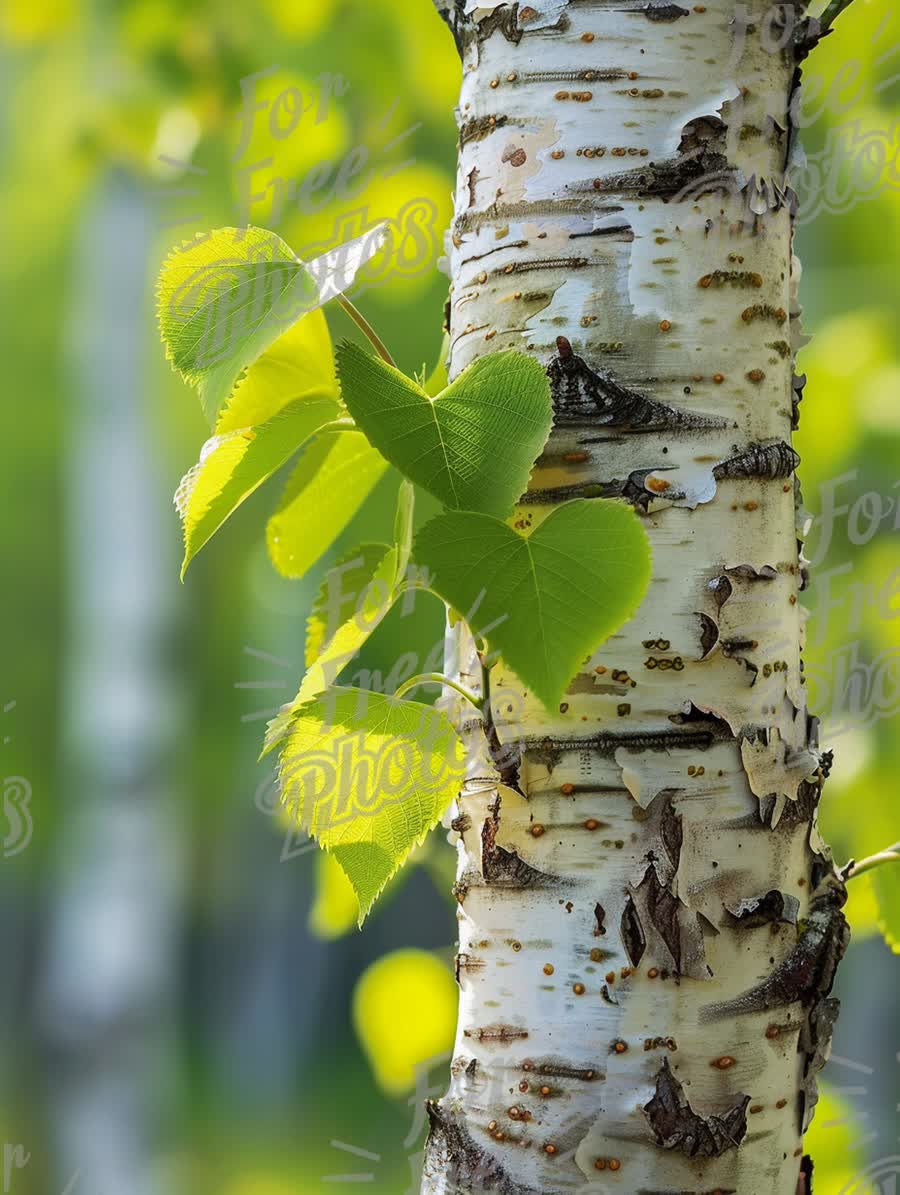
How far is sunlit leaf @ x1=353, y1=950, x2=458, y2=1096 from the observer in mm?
666

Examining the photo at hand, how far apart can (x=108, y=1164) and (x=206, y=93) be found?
87.5 inches

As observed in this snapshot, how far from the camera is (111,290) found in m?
2.39

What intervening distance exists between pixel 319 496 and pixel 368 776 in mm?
117

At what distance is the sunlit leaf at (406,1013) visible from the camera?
666mm

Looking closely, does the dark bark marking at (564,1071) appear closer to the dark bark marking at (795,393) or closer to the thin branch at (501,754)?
the thin branch at (501,754)

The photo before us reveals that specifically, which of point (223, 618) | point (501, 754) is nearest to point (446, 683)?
point (501, 754)

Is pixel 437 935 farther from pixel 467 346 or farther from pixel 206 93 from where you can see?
pixel 467 346

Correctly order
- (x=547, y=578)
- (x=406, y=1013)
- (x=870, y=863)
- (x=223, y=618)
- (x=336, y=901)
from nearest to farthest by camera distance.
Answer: (x=547, y=578) → (x=870, y=863) → (x=336, y=901) → (x=406, y=1013) → (x=223, y=618)

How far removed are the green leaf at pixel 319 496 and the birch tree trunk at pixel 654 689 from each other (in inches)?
2.2

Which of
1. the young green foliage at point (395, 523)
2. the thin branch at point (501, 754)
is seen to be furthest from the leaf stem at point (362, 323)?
the thin branch at point (501, 754)

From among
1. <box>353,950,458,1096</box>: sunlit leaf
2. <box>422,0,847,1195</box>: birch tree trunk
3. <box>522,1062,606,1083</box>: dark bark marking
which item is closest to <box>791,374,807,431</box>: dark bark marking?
<box>422,0,847,1195</box>: birch tree trunk

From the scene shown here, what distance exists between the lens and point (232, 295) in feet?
1.02

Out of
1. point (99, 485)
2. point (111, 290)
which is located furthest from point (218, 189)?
point (99, 485)

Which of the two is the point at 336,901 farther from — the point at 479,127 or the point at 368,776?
the point at 479,127
